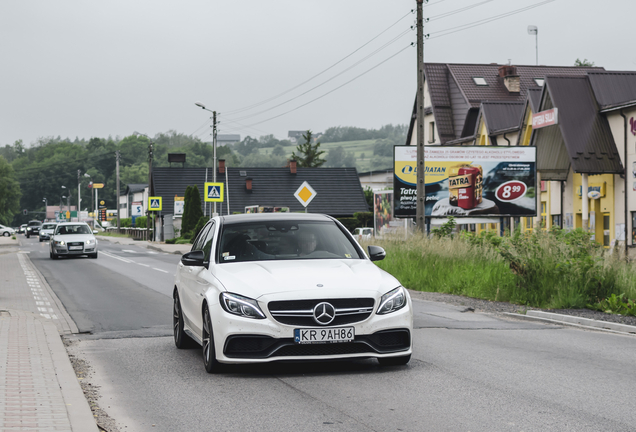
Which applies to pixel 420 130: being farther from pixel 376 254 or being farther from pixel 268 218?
pixel 376 254

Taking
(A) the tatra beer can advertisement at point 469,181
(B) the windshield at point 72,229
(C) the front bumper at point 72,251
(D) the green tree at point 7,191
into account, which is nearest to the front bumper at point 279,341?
(A) the tatra beer can advertisement at point 469,181

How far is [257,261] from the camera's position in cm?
821

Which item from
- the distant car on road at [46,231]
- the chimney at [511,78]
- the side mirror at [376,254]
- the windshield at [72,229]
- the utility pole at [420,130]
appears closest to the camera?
the side mirror at [376,254]

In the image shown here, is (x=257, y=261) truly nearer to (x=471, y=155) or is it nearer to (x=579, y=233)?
(x=579, y=233)

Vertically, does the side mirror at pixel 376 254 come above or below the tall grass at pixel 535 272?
above

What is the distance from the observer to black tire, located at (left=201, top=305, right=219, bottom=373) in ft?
24.8

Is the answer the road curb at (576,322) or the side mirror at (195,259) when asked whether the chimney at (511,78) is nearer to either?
the road curb at (576,322)

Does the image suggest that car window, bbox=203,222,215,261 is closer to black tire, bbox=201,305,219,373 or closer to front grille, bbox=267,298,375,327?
black tire, bbox=201,305,219,373

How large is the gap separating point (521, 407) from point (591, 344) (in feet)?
13.8

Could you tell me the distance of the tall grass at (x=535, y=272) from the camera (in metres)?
14.2

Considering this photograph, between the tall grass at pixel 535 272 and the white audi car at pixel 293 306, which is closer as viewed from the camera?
the white audi car at pixel 293 306

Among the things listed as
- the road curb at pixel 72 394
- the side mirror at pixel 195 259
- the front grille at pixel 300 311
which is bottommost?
the road curb at pixel 72 394

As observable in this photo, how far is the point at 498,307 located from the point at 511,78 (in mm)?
39359

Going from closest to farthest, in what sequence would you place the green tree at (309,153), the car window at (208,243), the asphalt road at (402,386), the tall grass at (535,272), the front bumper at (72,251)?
1. the asphalt road at (402,386)
2. the car window at (208,243)
3. the tall grass at (535,272)
4. the front bumper at (72,251)
5. the green tree at (309,153)
